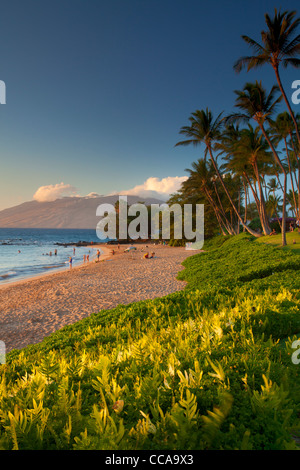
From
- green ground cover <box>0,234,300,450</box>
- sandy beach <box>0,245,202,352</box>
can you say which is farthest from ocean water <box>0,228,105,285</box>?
green ground cover <box>0,234,300,450</box>

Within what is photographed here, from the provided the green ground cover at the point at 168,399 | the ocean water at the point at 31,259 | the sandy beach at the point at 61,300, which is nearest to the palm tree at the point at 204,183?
the sandy beach at the point at 61,300

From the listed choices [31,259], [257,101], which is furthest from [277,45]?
[31,259]

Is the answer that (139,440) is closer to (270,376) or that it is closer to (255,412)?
(255,412)

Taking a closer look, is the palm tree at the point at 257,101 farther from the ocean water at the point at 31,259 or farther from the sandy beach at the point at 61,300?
the ocean water at the point at 31,259

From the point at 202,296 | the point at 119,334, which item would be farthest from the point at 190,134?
the point at 119,334

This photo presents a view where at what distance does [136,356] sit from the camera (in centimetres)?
209

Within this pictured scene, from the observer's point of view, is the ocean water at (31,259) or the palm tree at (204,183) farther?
the palm tree at (204,183)

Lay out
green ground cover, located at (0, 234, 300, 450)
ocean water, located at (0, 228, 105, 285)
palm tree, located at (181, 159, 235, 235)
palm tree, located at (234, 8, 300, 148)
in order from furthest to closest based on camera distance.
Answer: palm tree, located at (181, 159, 235, 235) → ocean water, located at (0, 228, 105, 285) → palm tree, located at (234, 8, 300, 148) → green ground cover, located at (0, 234, 300, 450)

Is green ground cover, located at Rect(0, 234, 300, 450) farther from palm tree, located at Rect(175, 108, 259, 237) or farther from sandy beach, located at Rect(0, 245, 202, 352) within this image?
palm tree, located at Rect(175, 108, 259, 237)

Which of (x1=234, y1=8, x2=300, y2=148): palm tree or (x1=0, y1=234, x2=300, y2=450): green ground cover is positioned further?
(x1=234, y1=8, x2=300, y2=148): palm tree

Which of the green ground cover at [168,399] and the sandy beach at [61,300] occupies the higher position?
the green ground cover at [168,399]

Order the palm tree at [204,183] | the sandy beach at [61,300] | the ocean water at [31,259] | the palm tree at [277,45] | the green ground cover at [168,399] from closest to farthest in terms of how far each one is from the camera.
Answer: the green ground cover at [168,399] → the sandy beach at [61,300] → the palm tree at [277,45] → the ocean water at [31,259] → the palm tree at [204,183]

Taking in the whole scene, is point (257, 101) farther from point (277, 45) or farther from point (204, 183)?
point (204, 183)
